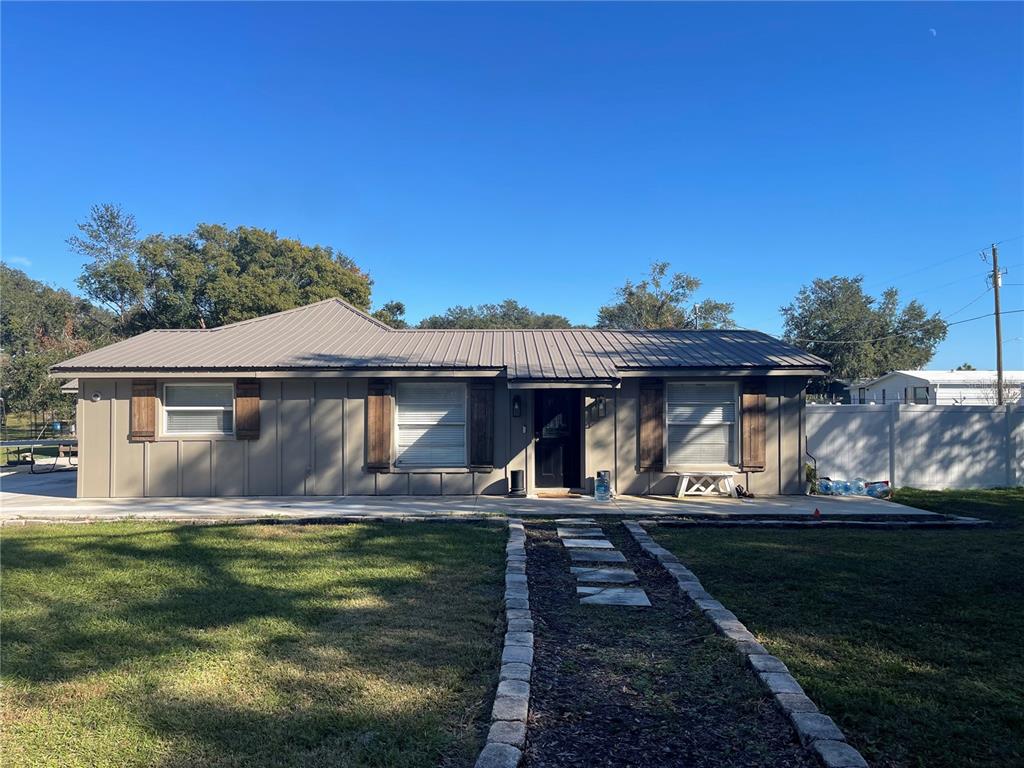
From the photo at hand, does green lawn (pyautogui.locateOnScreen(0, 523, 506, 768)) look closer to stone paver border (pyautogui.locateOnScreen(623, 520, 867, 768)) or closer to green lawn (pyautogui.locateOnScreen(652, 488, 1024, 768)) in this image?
stone paver border (pyautogui.locateOnScreen(623, 520, 867, 768))

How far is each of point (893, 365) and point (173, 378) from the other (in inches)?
1762

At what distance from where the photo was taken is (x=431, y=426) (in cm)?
1204

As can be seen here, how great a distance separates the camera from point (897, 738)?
3.30 meters

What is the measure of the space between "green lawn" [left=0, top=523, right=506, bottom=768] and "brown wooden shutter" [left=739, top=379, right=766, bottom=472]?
6.22 metres

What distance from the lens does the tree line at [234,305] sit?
30672 millimetres

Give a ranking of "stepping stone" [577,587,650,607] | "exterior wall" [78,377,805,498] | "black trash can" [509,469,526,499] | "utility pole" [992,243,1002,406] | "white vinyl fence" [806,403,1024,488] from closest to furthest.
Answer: "stepping stone" [577,587,650,607], "black trash can" [509,469,526,499], "exterior wall" [78,377,805,498], "white vinyl fence" [806,403,1024,488], "utility pole" [992,243,1002,406]

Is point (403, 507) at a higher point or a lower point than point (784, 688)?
higher

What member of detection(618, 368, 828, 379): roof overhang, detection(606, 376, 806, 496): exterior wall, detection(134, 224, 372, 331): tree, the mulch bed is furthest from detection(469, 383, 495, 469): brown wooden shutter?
detection(134, 224, 372, 331): tree

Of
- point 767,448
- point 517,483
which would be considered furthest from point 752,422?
point 517,483

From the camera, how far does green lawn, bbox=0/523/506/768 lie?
3.21 m

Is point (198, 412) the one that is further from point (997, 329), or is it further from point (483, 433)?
point (997, 329)

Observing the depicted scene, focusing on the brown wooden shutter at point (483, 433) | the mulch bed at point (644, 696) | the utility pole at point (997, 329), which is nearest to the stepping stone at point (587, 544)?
the mulch bed at point (644, 696)

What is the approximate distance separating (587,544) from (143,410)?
8.36 meters

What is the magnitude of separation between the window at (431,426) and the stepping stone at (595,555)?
15.4 feet
